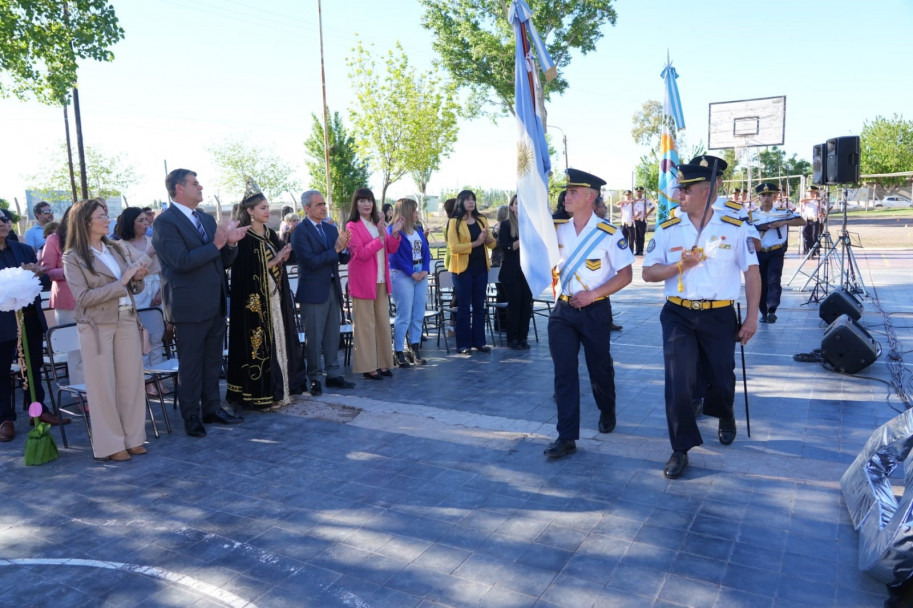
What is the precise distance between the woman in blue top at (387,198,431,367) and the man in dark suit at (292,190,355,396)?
890 mm

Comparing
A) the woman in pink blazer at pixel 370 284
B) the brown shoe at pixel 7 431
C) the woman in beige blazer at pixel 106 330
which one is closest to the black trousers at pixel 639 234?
the woman in pink blazer at pixel 370 284

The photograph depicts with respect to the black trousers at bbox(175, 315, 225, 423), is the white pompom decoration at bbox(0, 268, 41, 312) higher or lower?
higher

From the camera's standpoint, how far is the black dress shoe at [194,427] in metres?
5.79

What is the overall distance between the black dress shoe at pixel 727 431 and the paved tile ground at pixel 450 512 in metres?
0.14

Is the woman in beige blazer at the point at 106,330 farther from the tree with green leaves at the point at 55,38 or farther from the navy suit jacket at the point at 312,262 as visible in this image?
the tree with green leaves at the point at 55,38

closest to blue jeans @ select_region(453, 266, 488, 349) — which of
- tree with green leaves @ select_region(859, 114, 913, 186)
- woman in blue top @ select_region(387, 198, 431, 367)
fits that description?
woman in blue top @ select_region(387, 198, 431, 367)

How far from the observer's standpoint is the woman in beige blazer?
16.6ft

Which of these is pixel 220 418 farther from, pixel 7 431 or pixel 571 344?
pixel 571 344

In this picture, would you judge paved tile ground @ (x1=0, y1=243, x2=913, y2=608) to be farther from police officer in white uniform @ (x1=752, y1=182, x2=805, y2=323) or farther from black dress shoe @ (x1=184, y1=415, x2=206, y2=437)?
police officer in white uniform @ (x1=752, y1=182, x2=805, y2=323)

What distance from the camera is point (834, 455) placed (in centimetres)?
484

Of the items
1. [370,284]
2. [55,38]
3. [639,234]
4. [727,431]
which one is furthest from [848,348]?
[639,234]

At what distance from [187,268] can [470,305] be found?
423 cm

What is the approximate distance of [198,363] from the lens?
586 centimetres

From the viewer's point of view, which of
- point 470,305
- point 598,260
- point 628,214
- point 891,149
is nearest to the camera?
point 598,260
